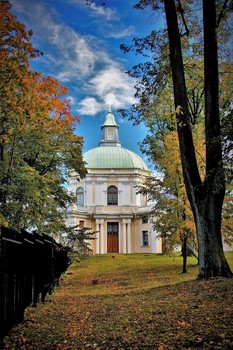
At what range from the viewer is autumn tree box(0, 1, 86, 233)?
12438 mm

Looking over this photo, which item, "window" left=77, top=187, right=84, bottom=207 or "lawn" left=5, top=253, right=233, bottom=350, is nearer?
"lawn" left=5, top=253, right=233, bottom=350

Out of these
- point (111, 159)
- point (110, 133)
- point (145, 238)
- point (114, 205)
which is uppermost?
point (110, 133)

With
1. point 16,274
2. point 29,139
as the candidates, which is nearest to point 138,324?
point 16,274

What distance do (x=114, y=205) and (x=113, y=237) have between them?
3820mm

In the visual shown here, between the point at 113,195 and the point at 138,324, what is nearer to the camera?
the point at 138,324

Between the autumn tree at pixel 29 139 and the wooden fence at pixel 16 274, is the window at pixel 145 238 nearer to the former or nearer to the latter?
the autumn tree at pixel 29 139

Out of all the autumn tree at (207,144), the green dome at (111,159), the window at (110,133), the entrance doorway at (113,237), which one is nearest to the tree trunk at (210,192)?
the autumn tree at (207,144)

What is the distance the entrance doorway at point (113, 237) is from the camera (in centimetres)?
4894

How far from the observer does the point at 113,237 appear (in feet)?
163

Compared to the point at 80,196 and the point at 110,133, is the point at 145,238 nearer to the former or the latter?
the point at 80,196

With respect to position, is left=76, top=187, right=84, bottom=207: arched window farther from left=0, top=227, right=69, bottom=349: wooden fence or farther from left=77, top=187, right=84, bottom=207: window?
left=0, top=227, right=69, bottom=349: wooden fence

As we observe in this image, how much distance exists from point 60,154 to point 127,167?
Result: 98.6ft

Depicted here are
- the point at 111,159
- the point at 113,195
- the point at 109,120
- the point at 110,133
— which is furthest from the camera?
the point at 109,120

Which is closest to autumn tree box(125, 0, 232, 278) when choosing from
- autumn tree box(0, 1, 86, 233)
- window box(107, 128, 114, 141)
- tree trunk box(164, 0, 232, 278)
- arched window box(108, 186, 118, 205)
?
tree trunk box(164, 0, 232, 278)
